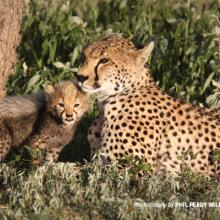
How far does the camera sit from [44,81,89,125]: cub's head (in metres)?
7.69

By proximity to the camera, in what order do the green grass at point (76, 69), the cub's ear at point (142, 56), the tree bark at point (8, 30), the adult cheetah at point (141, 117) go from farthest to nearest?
the tree bark at point (8, 30), the cub's ear at point (142, 56), the adult cheetah at point (141, 117), the green grass at point (76, 69)

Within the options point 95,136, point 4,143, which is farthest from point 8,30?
point 95,136

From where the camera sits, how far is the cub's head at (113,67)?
24.3 feet

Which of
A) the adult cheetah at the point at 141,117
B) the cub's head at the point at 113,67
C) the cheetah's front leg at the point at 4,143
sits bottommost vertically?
the cheetah's front leg at the point at 4,143

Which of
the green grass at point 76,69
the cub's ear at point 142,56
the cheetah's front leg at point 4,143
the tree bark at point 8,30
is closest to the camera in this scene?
the green grass at point 76,69

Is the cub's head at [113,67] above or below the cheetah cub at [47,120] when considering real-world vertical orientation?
above

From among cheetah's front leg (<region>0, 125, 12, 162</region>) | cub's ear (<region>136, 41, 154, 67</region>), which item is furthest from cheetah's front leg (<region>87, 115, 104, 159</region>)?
cheetah's front leg (<region>0, 125, 12, 162</region>)

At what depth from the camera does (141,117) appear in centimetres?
737

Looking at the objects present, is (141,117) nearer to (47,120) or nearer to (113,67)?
(113,67)

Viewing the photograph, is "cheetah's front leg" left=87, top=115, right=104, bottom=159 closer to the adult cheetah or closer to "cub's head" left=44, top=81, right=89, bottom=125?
the adult cheetah

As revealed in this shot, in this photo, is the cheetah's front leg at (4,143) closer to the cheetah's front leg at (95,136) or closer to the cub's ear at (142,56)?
the cheetah's front leg at (95,136)

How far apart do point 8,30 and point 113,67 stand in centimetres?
96

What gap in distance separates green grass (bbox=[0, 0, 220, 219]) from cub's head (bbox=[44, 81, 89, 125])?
1.14 feet

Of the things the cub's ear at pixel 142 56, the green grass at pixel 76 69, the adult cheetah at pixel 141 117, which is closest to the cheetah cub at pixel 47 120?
the green grass at pixel 76 69
